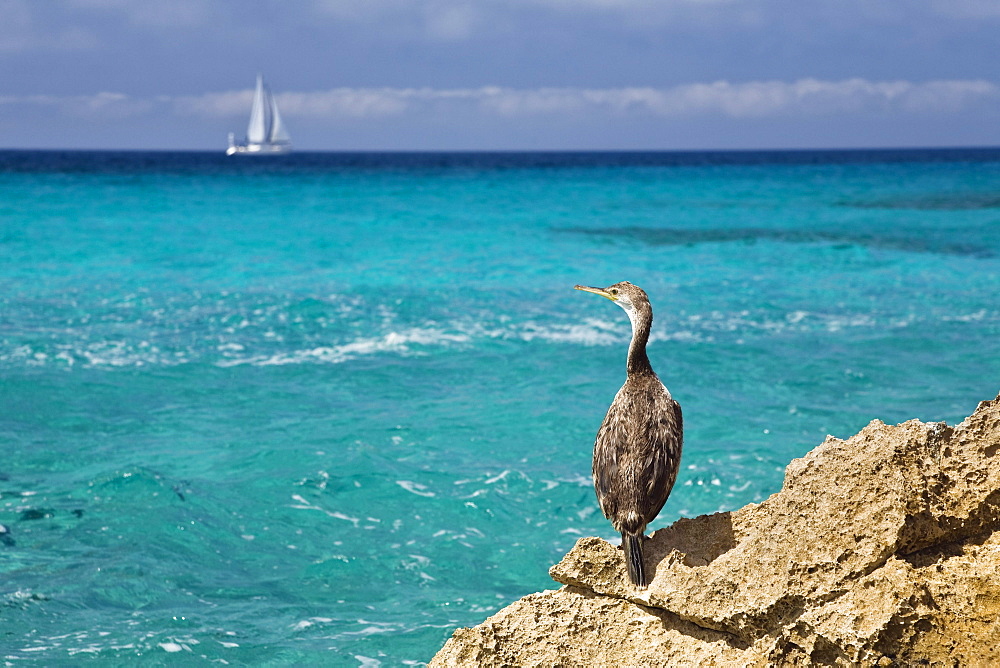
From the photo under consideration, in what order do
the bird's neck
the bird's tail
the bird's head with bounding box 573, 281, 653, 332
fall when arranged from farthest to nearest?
the bird's head with bounding box 573, 281, 653, 332, the bird's neck, the bird's tail

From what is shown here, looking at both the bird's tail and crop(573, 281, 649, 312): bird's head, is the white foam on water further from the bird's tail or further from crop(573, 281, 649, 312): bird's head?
the bird's tail

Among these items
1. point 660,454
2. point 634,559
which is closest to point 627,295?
point 660,454

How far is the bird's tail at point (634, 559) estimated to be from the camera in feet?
11.7

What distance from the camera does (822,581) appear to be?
3.29m

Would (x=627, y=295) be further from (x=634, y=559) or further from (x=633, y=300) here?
(x=634, y=559)

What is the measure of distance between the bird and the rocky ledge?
14cm

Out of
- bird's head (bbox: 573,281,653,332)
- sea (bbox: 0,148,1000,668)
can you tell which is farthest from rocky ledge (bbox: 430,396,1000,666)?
sea (bbox: 0,148,1000,668)

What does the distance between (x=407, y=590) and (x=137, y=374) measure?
6.18 metres

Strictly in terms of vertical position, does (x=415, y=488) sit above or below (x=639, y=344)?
below

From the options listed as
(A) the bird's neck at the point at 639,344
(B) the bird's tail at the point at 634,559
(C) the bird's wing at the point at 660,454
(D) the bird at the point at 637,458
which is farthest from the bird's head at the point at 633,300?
(B) the bird's tail at the point at 634,559

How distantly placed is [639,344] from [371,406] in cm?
635

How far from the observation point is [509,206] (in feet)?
125

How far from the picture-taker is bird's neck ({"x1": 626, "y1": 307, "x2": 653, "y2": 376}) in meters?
4.21

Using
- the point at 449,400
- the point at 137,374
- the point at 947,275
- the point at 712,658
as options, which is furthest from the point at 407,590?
the point at 947,275
